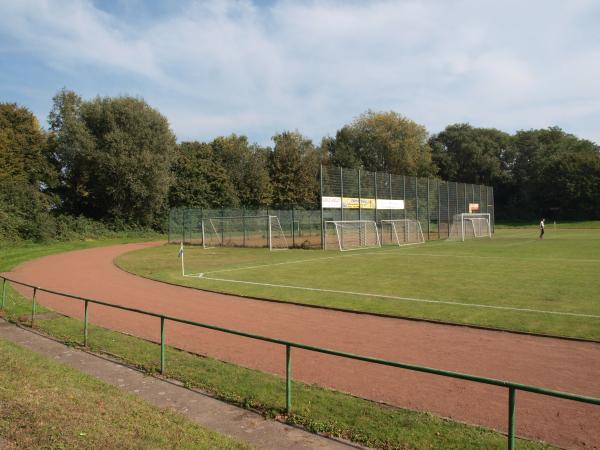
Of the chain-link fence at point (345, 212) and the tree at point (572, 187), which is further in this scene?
the tree at point (572, 187)

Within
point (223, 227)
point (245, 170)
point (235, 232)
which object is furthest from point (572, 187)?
point (223, 227)

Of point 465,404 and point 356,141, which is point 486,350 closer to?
point 465,404

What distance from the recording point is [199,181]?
59875mm

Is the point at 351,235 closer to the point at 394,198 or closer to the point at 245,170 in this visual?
the point at 394,198

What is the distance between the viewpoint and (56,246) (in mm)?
35688

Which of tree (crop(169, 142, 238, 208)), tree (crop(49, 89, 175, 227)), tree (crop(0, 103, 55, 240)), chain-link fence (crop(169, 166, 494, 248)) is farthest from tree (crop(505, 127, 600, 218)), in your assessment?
tree (crop(0, 103, 55, 240))

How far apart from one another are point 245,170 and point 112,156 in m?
24.4

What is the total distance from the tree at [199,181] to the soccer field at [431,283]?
3003 centimetres

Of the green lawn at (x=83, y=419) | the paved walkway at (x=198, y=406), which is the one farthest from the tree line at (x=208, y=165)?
the green lawn at (x=83, y=419)

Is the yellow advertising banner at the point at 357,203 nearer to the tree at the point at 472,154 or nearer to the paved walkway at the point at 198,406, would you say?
the paved walkway at the point at 198,406

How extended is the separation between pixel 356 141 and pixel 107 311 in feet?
219

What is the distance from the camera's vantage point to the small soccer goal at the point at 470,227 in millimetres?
47259

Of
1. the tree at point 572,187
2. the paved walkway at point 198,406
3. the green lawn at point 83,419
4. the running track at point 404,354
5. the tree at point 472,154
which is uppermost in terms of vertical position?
the tree at point 472,154

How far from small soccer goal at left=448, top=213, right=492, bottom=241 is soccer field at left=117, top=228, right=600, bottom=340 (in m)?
19.4
